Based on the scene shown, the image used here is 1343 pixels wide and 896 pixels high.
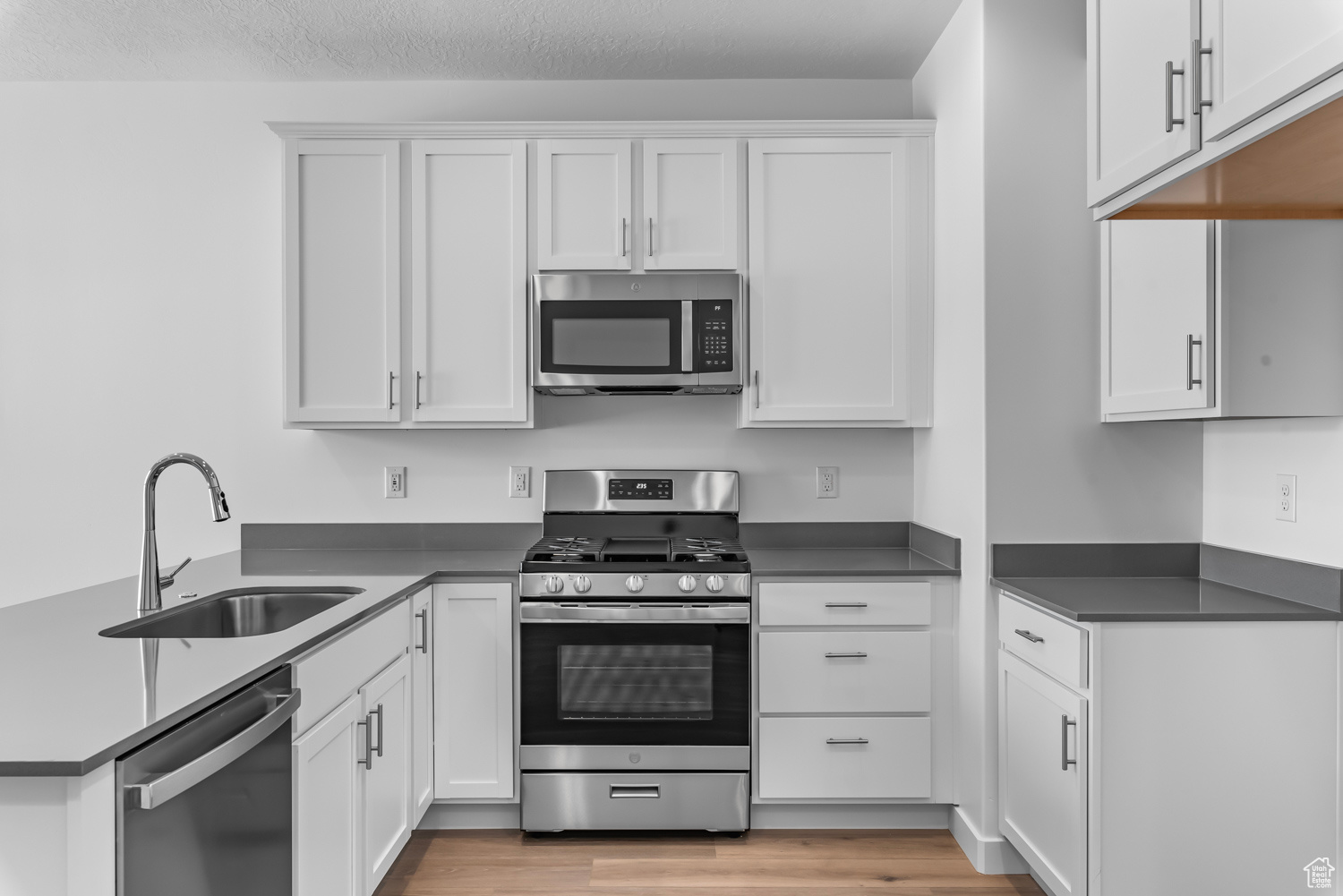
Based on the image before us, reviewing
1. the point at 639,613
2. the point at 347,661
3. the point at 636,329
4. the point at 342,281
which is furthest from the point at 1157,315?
the point at 342,281

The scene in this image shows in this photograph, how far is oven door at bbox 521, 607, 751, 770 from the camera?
267 cm

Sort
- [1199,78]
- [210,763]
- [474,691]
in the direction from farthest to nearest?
[474,691]
[1199,78]
[210,763]

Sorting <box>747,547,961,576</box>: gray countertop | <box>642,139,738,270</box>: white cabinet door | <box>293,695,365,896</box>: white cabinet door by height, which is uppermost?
<box>642,139,738,270</box>: white cabinet door

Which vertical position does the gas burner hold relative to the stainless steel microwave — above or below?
below

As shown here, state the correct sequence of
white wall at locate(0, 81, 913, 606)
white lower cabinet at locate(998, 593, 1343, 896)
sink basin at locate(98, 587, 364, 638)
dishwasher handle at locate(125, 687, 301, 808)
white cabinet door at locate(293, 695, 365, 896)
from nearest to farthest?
1. dishwasher handle at locate(125, 687, 301, 808)
2. white cabinet door at locate(293, 695, 365, 896)
3. white lower cabinet at locate(998, 593, 1343, 896)
4. sink basin at locate(98, 587, 364, 638)
5. white wall at locate(0, 81, 913, 606)

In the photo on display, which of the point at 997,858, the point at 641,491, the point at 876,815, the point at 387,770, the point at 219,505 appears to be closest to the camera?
the point at 219,505

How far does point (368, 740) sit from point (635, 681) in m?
0.84

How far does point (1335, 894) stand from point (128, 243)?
13.6 ft

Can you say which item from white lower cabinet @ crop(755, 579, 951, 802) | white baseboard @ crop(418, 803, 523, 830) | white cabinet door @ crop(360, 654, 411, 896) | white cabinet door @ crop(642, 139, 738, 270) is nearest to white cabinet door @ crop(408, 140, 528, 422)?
white cabinet door @ crop(642, 139, 738, 270)

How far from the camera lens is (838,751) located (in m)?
2.73

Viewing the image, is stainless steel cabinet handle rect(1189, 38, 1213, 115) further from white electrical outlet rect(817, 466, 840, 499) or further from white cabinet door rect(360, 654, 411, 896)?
white cabinet door rect(360, 654, 411, 896)

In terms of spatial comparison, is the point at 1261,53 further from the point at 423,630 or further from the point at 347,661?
the point at 423,630

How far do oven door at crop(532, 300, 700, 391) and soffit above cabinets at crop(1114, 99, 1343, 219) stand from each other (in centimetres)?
141

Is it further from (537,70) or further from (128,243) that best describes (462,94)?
(128,243)
